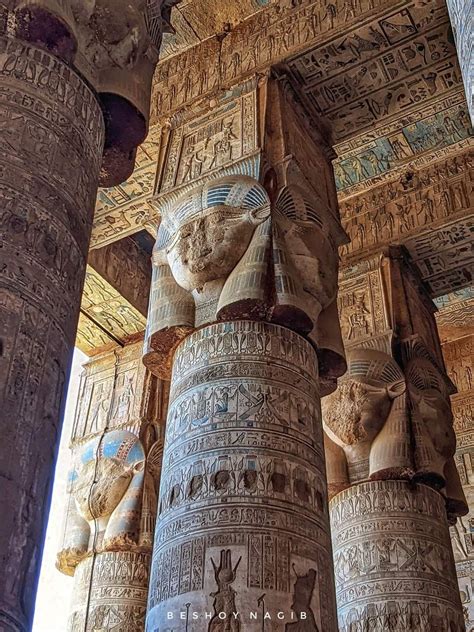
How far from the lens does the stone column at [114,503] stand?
7539mm

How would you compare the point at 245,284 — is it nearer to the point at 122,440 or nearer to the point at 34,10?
the point at 34,10

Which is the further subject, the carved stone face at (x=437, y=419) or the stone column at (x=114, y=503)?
the stone column at (x=114, y=503)

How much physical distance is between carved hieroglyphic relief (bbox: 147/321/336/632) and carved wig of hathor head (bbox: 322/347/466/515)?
1.66 meters

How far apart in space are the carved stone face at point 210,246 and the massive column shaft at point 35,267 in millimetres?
1616

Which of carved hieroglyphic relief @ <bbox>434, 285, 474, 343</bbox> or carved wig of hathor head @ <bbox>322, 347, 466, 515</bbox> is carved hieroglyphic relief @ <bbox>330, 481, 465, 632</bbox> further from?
carved hieroglyphic relief @ <bbox>434, 285, 474, 343</bbox>

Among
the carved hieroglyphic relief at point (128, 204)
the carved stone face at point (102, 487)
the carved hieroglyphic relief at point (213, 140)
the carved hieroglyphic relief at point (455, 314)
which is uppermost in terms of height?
the carved hieroglyphic relief at point (455, 314)

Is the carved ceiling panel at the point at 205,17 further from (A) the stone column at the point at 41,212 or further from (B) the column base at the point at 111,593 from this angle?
(B) the column base at the point at 111,593

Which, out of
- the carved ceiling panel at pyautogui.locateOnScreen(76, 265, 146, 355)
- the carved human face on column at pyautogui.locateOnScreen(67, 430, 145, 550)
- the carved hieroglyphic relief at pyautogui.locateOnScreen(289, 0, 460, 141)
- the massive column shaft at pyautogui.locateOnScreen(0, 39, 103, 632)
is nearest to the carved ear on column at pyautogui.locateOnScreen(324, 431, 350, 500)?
the carved human face on column at pyautogui.locateOnScreen(67, 430, 145, 550)

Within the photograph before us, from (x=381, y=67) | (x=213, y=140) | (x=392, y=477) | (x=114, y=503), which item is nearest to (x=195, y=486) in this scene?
(x=392, y=477)

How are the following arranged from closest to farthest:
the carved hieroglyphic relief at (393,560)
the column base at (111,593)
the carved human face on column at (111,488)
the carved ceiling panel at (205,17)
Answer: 1. the carved hieroglyphic relief at (393,560)
2. the column base at (111,593)
3. the carved human face on column at (111,488)
4. the carved ceiling panel at (205,17)

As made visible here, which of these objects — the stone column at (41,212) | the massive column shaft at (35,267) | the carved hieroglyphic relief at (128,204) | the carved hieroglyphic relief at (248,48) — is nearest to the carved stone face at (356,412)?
the carved hieroglyphic relief at (128,204)

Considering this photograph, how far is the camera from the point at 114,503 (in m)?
7.97

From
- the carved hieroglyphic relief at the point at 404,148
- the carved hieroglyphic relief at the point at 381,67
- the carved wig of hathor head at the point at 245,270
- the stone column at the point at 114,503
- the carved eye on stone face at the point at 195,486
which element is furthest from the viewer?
the carved hieroglyphic relief at the point at 404,148

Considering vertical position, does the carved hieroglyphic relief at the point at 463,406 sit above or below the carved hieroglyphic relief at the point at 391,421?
above
